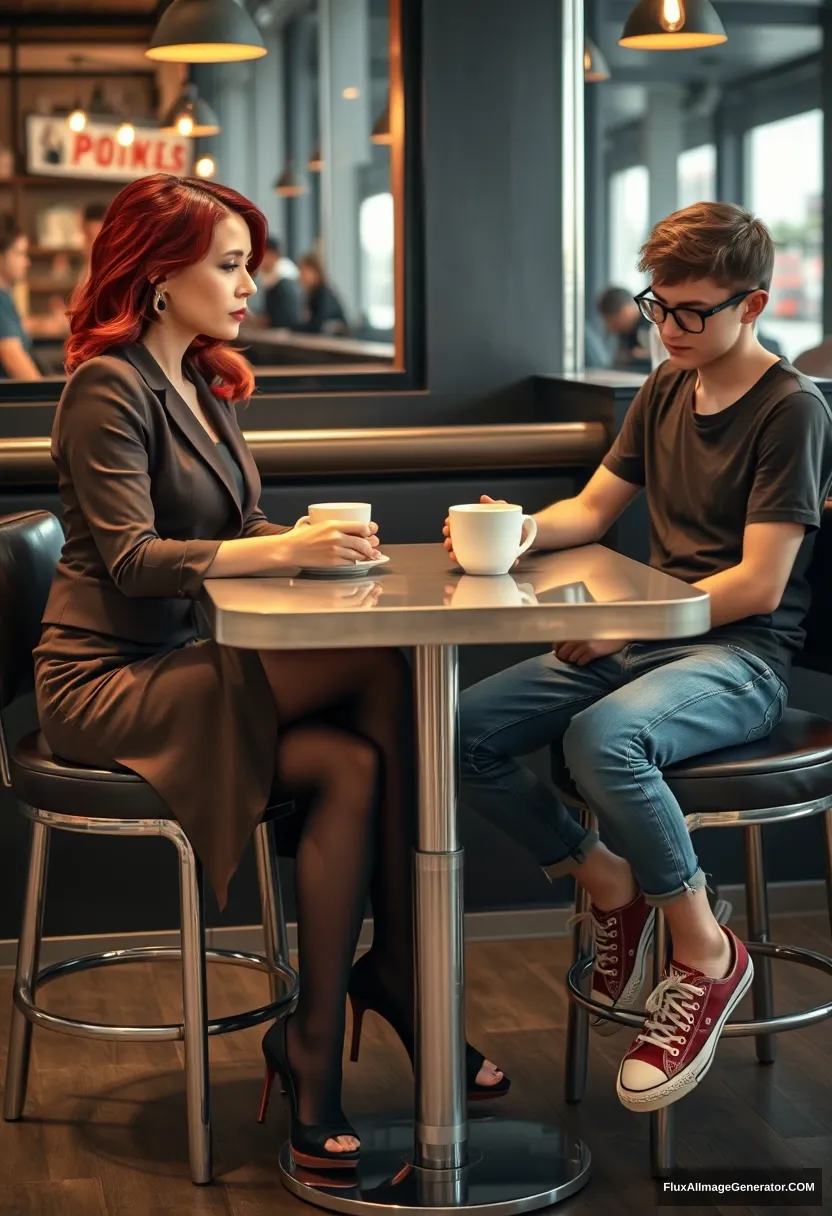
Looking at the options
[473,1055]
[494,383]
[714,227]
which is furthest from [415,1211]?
[494,383]

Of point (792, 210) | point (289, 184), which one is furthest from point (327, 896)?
point (792, 210)

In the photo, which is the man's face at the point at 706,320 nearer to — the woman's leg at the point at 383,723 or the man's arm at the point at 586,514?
the man's arm at the point at 586,514

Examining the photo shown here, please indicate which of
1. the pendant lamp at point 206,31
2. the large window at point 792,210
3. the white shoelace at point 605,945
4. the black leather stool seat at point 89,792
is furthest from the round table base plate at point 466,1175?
the large window at point 792,210

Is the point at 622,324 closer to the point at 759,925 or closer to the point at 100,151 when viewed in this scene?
the point at 100,151

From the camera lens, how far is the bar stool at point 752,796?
80.9 inches

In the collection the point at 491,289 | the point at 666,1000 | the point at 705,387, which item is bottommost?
the point at 666,1000

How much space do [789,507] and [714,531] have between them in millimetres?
161

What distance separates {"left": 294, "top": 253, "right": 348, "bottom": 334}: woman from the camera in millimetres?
7715

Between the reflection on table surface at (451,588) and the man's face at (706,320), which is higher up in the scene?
the man's face at (706,320)

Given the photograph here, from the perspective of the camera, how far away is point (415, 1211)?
198 centimetres

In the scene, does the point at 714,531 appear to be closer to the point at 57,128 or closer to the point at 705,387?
the point at 705,387

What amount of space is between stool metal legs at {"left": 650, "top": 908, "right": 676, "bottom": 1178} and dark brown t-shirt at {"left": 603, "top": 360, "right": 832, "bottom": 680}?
0.41 metres

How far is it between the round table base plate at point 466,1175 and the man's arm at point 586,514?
2.71ft

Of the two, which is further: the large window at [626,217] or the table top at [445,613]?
the large window at [626,217]
